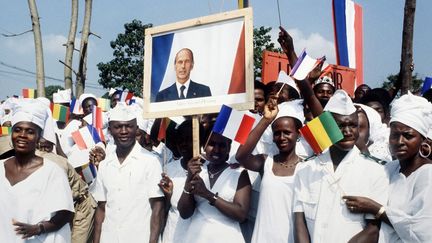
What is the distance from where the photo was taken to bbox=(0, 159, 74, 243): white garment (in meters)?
4.48

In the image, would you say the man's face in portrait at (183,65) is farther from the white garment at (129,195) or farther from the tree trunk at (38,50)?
Result: the tree trunk at (38,50)

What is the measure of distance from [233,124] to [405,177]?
1369mm

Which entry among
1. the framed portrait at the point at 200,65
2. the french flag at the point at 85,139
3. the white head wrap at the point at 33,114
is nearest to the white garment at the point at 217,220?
the framed portrait at the point at 200,65

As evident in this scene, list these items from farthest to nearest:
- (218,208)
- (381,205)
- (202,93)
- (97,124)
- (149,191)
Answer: (97,124) < (149,191) < (202,93) < (218,208) < (381,205)

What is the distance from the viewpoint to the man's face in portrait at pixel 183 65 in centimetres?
494

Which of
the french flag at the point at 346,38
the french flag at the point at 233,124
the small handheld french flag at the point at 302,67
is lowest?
the french flag at the point at 233,124

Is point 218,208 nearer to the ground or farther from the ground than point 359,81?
nearer to the ground

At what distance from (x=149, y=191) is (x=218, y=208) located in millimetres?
1083

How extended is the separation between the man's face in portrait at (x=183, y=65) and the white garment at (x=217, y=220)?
0.91 metres

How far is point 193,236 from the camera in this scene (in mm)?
4617

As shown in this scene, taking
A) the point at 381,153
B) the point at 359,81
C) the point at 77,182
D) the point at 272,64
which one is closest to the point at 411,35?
the point at 359,81

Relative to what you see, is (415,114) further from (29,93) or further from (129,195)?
(29,93)

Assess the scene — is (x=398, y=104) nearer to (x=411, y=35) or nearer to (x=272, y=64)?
(x=411, y=35)

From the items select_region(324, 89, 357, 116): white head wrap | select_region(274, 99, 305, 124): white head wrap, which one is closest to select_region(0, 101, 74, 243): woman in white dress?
select_region(274, 99, 305, 124): white head wrap
